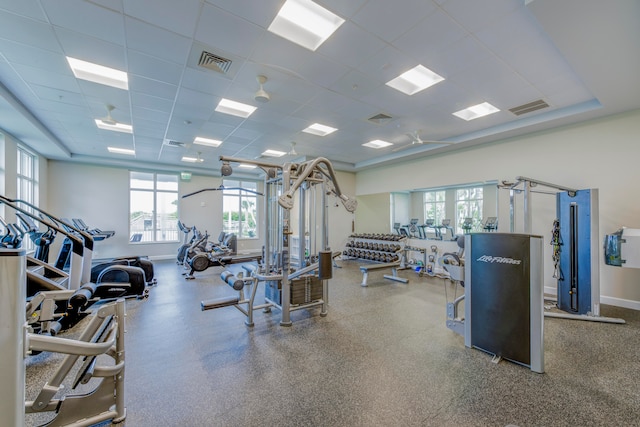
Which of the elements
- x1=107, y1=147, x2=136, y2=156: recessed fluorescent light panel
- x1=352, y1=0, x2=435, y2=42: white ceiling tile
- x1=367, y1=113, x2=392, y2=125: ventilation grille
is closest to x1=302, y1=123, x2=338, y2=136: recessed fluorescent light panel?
x1=367, y1=113, x2=392, y2=125: ventilation grille

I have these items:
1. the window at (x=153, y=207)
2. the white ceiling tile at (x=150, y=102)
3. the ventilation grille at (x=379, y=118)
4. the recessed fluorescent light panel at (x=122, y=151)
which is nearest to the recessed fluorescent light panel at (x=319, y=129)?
the ventilation grille at (x=379, y=118)

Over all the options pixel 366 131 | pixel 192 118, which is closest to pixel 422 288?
pixel 366 131

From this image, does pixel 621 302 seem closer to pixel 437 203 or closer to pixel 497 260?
pixel 497 260

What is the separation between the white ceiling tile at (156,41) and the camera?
8.55 ft

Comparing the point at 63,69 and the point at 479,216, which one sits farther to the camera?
the point at 479,216

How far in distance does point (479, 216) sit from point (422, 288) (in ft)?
16.3

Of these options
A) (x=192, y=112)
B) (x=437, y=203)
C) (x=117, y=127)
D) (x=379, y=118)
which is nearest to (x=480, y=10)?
(x=379, y=118)

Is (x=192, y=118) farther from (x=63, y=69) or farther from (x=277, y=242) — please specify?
(x=277, y=242)

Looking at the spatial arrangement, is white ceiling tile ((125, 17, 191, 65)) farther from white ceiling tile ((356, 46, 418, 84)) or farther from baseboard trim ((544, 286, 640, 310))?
baseboard trim ((544, 286, 640, 310))

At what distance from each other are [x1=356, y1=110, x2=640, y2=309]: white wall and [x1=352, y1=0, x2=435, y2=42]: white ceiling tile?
13.9 ft

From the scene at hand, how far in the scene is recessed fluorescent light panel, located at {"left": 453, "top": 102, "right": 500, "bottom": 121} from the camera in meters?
4.54

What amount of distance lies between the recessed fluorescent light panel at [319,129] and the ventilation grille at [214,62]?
2.31m

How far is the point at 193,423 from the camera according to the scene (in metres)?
1.82

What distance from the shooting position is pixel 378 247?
7086 millimetres
